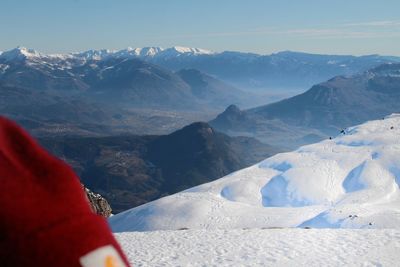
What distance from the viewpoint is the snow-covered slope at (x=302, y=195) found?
5903cm

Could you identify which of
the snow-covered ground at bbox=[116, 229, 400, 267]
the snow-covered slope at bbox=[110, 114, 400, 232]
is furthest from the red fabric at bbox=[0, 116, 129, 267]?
the snow-covered slope at bbox=[110, 114, 400, 232]

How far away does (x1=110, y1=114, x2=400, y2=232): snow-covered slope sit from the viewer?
59031mm

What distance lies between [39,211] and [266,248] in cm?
2254

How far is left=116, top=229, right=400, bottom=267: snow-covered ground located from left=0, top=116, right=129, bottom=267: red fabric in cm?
1935

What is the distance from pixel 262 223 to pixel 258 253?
35.8 m

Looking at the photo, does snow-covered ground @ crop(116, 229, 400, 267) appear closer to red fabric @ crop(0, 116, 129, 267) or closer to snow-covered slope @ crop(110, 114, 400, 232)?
red fabric @ crop(0, 116, 129, 267)

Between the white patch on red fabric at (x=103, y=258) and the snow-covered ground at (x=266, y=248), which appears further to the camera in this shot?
the snow-covered ground at (x=266, y=248)

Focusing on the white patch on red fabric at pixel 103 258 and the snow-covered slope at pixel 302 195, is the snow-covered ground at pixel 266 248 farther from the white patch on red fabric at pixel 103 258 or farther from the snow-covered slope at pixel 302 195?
the snow-covered slope at pixel 302 195

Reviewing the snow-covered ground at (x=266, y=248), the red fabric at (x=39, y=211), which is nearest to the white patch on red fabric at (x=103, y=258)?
the red fabric at (x=39, y=211)

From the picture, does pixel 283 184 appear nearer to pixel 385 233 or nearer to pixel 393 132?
pixel 393 132

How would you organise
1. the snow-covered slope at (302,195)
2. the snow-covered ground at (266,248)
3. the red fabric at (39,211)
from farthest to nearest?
the snow-covered slope at (302,195), the snow-covered ground at (266,248), the red fabric at (39,211)

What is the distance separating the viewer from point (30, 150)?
2.27 m

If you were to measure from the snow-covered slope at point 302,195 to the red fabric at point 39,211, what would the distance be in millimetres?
50982

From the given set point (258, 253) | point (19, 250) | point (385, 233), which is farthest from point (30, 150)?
point (385, 233)
